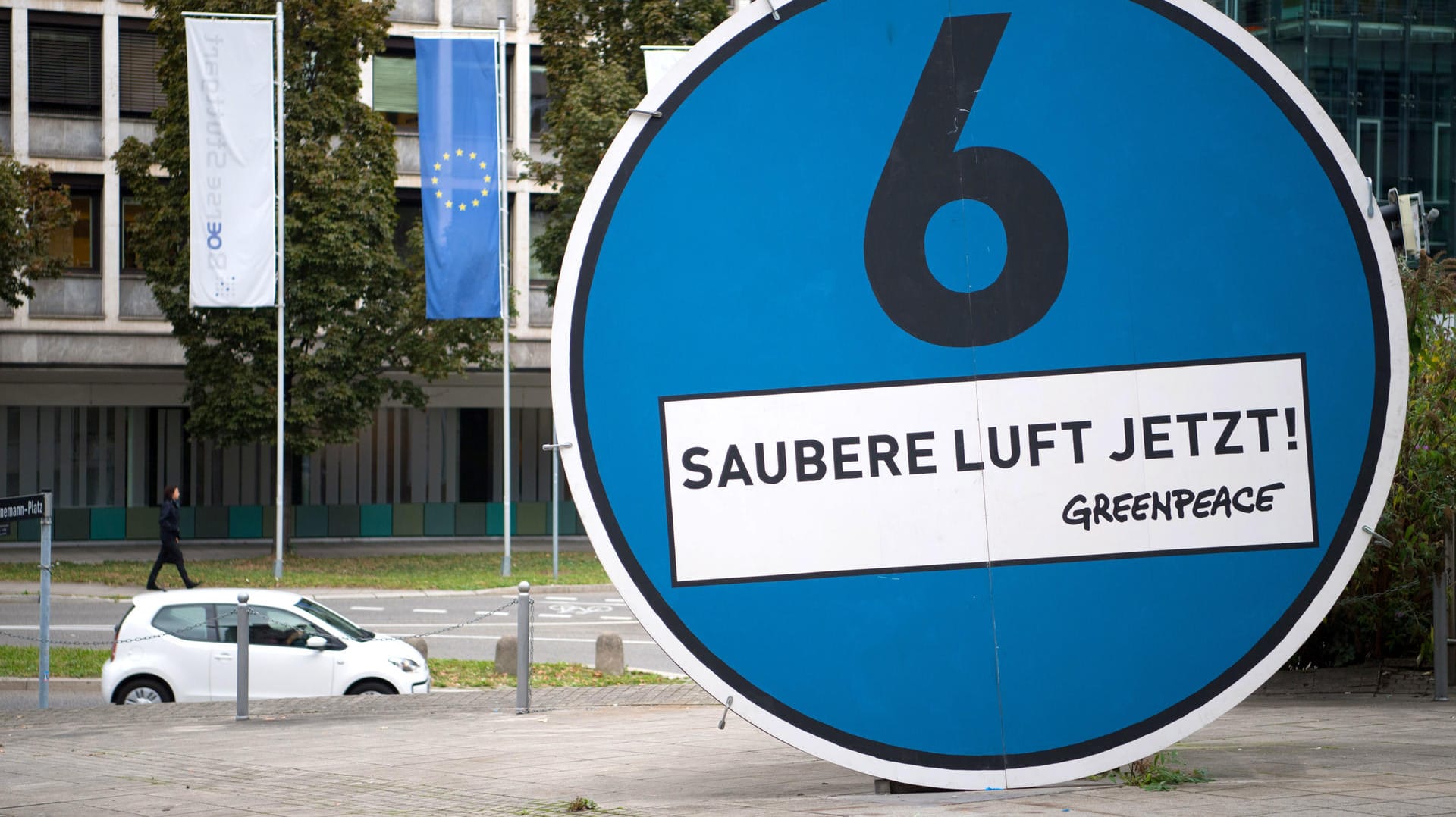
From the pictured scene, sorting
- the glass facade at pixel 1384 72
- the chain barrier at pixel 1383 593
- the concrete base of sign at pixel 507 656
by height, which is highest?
the glass facade at pixel 1384 72

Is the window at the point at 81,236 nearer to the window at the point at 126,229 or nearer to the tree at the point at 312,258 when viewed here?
the window at the point at 126,229

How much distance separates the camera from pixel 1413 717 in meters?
10.2

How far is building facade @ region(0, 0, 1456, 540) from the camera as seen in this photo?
35.8 m

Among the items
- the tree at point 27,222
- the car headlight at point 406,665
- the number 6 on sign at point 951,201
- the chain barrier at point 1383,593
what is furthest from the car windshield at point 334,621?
the tree at point 27,222

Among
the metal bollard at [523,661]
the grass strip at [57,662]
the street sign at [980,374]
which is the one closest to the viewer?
the street sign at [980,374]

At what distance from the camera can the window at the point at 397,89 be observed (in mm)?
40875

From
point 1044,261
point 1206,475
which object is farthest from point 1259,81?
point 1206,475

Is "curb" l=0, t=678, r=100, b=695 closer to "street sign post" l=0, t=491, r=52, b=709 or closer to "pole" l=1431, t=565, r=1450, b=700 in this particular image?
"street sign post" l=0, t=491, r=52, b=709

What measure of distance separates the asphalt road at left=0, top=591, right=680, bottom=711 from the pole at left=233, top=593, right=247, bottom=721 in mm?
3144

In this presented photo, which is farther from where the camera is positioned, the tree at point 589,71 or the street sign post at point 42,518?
the tree at point 589,71

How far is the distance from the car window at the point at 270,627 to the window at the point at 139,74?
1056 inches

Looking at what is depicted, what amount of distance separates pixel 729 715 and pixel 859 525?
5.41 meters

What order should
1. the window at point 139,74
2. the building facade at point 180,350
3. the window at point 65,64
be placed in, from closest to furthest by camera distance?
the building facade at point 180,350 < the window at point 65,64 < the window at point 139,74

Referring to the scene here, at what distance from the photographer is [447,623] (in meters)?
22.5
